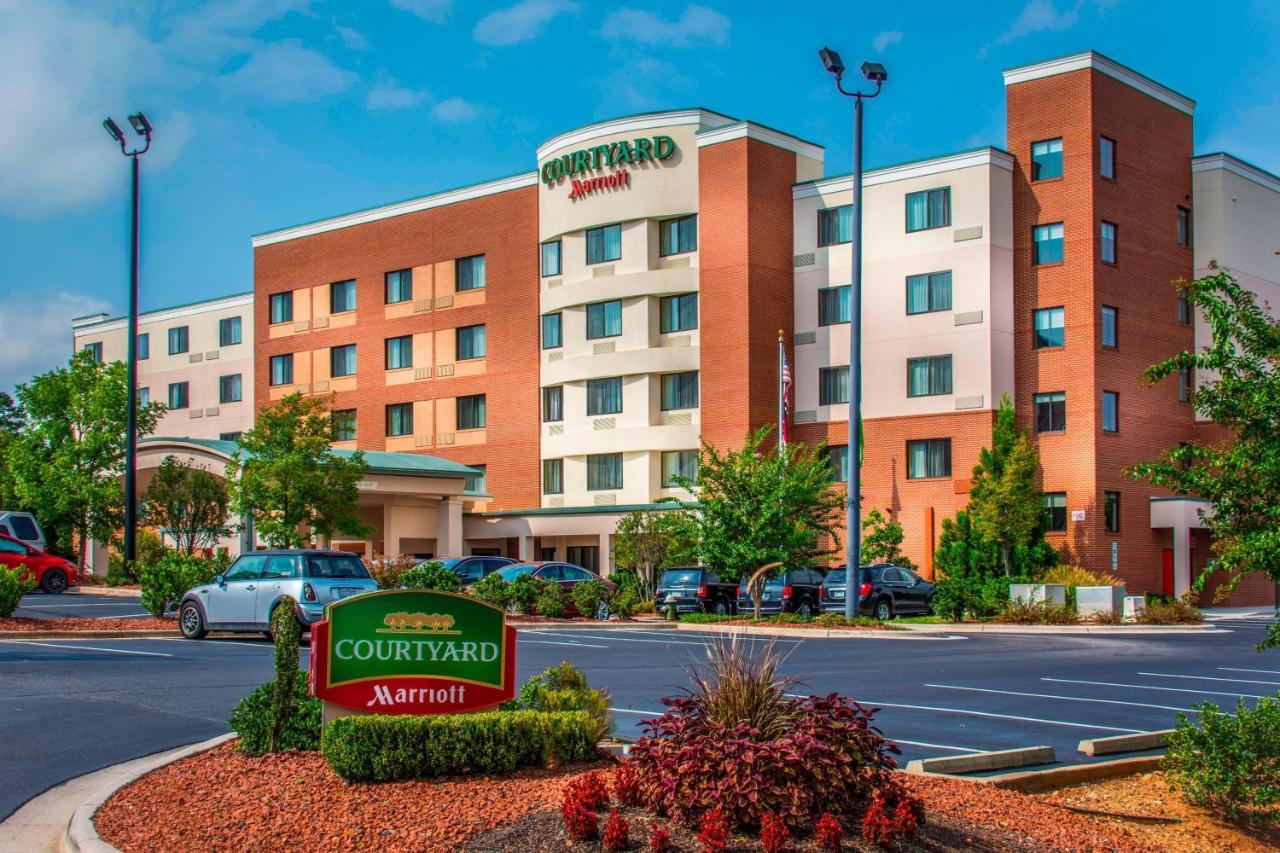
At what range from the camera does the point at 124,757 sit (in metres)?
11.1

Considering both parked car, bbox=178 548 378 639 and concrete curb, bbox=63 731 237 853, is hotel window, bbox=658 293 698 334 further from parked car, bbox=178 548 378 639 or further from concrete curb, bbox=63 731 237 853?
concrete curb, bbox=63 731 237 853

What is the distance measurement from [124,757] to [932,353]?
36806 mm

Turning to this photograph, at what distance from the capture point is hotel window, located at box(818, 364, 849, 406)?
47156 millimetres

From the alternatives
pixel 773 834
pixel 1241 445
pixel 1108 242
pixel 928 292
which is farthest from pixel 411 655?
pixel 1108 242

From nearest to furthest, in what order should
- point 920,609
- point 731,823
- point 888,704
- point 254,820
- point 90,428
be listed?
point 731,823, point 254,820, point 888,704, point 920,609, point 90,428

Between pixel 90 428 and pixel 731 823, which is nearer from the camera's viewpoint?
pixel 731 823

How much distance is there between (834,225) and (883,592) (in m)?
15.6

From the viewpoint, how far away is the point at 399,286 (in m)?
58.7

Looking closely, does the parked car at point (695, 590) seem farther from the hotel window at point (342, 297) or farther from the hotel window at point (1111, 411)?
the hotel window at point (342, 297)

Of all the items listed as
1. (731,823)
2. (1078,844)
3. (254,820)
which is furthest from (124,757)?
(1078,844)

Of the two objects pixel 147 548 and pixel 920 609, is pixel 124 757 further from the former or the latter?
pixel 147 548

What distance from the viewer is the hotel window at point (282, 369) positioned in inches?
2473

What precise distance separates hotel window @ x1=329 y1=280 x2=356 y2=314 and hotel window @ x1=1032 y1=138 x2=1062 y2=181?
99.9 ft

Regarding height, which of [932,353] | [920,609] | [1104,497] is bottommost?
[920,609]
